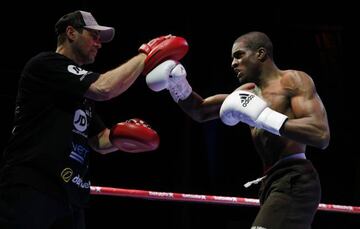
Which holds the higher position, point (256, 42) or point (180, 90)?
point (256, 42)

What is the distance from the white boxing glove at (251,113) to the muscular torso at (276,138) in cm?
16

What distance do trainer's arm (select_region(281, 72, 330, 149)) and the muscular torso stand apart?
34 millimetres

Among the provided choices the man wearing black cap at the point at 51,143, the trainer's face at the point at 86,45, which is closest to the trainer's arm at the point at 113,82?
the man wearing black cap at the point at 51,143

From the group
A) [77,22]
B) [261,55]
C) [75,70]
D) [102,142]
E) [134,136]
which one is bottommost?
[102,142]

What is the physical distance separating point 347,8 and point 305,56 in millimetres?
851

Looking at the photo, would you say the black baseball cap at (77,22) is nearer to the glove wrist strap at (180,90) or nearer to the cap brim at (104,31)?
the cap brim at (104,31)

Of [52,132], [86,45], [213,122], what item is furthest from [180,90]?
[213,122]

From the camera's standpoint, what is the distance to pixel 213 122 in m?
7.24

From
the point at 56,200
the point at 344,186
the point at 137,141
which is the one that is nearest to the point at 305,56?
the point at 344,186

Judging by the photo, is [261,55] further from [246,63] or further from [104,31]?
[104,31]

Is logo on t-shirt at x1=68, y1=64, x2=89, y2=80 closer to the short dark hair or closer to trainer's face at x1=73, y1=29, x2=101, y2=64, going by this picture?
trainer's face at x1=73, y1=29, x2=101, y2=64

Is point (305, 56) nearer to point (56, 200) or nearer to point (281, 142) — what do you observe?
point (281, 142)

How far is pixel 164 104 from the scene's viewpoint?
6969mm

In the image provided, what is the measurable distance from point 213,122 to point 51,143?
521 cm
